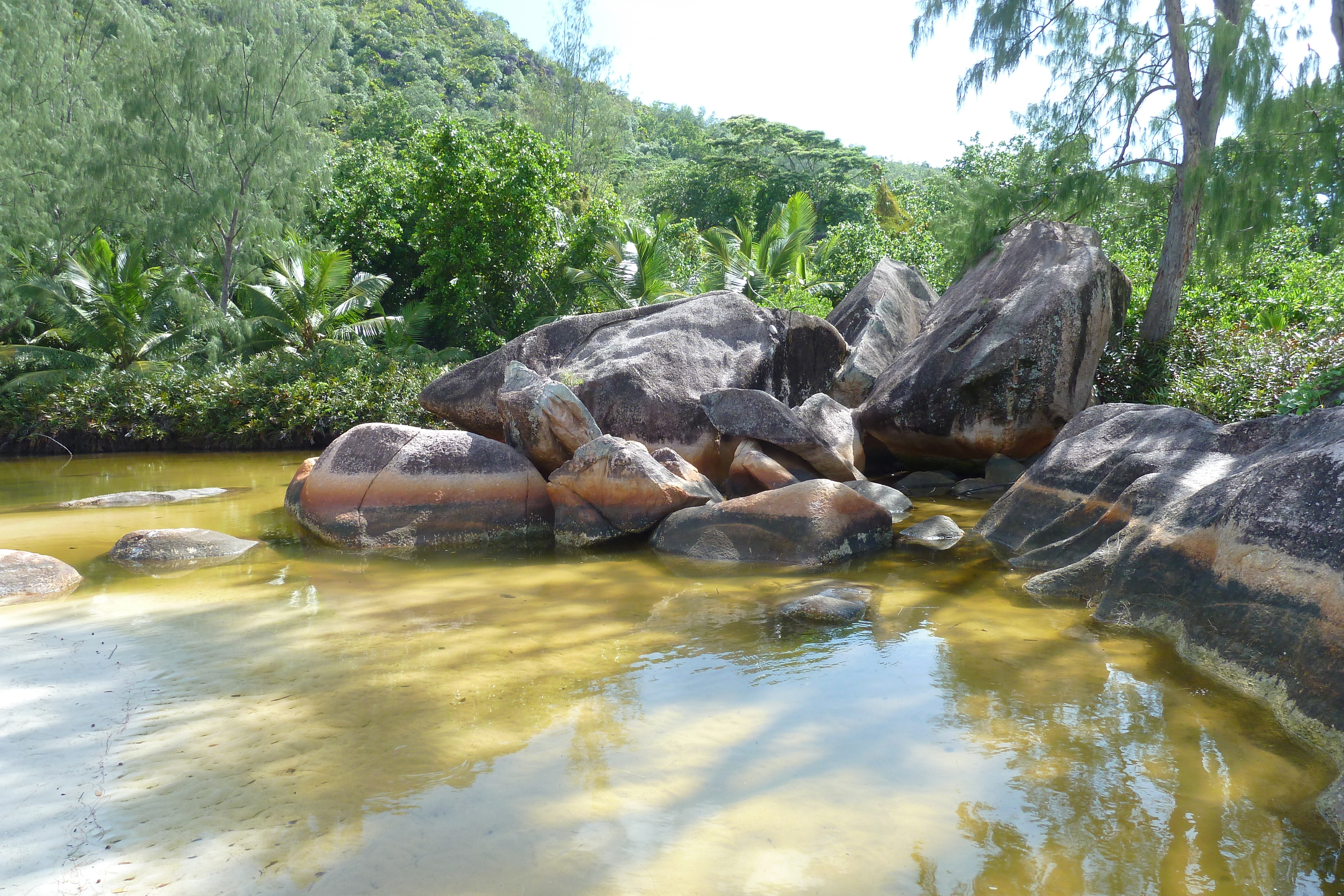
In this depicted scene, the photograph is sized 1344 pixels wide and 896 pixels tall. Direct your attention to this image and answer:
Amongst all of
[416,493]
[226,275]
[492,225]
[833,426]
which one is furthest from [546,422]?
[226,275]

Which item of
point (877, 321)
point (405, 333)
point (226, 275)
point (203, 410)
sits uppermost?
point (226, 275)

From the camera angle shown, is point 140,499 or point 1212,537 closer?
point 1212,537

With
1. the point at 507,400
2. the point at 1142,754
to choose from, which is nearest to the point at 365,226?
the point at 507,400

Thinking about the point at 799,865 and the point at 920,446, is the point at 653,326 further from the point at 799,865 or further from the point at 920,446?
the point at 799,865

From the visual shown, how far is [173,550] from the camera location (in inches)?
272

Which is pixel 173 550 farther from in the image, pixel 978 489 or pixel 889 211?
pixel 889 211

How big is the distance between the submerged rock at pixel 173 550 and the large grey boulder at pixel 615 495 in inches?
111

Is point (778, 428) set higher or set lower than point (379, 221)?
lower

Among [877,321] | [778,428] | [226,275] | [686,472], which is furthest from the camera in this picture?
[226,275]

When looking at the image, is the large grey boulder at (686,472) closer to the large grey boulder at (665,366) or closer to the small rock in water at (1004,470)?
the large grey boulder at (665,366)

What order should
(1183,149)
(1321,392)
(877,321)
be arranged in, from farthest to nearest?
1. (877,321)
2. (1183,149)
3. (1321,392)

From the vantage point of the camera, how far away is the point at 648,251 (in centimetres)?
1794

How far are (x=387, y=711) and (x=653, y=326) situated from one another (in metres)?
6.98

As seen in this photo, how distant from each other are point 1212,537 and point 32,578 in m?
7.52
